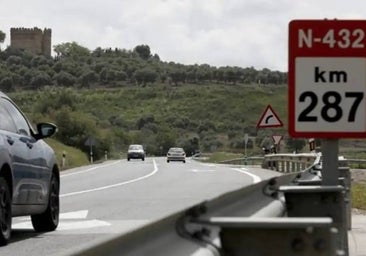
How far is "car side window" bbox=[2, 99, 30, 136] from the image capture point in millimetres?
13633

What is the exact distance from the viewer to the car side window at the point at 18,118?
44.7ft

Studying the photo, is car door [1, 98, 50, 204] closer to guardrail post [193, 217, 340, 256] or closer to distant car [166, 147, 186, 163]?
guardrail post [193, 217, 340, 256]

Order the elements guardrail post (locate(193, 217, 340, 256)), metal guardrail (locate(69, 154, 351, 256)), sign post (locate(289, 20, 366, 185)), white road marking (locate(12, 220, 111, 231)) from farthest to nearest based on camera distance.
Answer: white road marking (locate(12, 220, 111, 231))
sign post (locate(289, 20, 366, 185))
guardrail post (locate(193, 217, 340, 256))
metal guardrail (locate(69, 154, 351, 256))

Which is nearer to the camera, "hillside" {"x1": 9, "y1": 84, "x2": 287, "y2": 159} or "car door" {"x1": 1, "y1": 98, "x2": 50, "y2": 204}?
"car door" {"x1": 1, "y1": 98, "x2": 50, "y2": 204}

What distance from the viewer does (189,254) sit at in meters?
5.15

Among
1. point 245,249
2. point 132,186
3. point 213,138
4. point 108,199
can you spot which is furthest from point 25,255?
point 213,138

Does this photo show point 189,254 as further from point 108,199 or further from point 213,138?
point 213,138

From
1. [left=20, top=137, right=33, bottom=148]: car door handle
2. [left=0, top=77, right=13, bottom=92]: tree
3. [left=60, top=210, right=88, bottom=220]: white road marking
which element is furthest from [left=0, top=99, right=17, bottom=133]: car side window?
[left=0, top=77, right=13, bottom=92]: tree

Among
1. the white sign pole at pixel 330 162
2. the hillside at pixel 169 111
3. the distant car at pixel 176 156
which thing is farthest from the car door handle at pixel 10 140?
the hillside at pixel 169 111

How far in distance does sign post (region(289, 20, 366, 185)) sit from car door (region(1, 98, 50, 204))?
5.12 m

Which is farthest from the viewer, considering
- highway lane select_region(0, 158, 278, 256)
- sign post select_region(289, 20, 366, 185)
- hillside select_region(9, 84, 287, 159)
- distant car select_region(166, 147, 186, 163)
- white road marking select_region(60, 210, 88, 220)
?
hillside select_region(9, 84, 287, 159)

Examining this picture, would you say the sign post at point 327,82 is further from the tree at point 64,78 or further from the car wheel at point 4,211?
the tree at point 64,78

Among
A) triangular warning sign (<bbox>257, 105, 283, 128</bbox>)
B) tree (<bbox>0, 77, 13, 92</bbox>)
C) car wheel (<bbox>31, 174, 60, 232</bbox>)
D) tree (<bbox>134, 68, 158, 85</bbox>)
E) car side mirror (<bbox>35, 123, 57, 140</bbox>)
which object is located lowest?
car wheel (<bbox>31, 174, 60, 232</bbox>)

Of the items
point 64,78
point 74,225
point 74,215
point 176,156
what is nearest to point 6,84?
point 64,78
